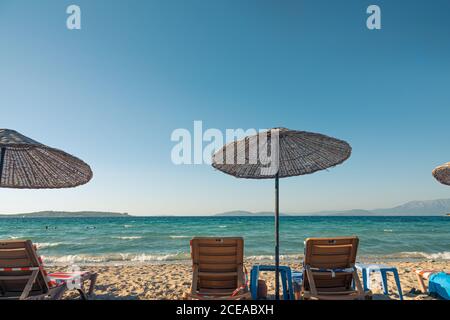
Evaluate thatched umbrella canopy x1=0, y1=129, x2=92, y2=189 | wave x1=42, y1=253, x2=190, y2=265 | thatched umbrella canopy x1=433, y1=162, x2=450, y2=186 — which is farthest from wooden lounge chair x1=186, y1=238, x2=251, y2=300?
wave x1=42, y1=253, x2=190, y2=265

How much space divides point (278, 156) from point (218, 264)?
1780mm

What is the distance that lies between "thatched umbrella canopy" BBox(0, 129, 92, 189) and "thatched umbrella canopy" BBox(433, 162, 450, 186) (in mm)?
Result: 6438

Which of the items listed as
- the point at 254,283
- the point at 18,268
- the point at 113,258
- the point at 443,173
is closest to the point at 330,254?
the point at 254,283

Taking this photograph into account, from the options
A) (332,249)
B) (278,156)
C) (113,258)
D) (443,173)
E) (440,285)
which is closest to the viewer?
(332,249)

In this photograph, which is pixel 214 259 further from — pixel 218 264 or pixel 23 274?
pixel 23 274

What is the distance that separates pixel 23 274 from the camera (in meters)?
3.62

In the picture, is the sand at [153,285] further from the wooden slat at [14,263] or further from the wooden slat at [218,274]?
the wooden slat at [218,274]

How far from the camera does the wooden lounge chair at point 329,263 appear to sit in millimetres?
3496

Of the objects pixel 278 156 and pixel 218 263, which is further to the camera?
pixel 278 156

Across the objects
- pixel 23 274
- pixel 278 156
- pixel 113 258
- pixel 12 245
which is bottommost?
pixel 113 258

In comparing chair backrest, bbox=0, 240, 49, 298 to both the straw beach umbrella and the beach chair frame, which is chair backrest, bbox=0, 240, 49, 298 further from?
the straw beach umbrella

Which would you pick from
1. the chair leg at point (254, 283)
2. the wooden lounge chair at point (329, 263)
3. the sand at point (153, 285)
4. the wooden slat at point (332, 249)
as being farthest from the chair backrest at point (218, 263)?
the sand at point (153, 285)

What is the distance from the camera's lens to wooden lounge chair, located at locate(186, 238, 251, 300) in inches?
141
